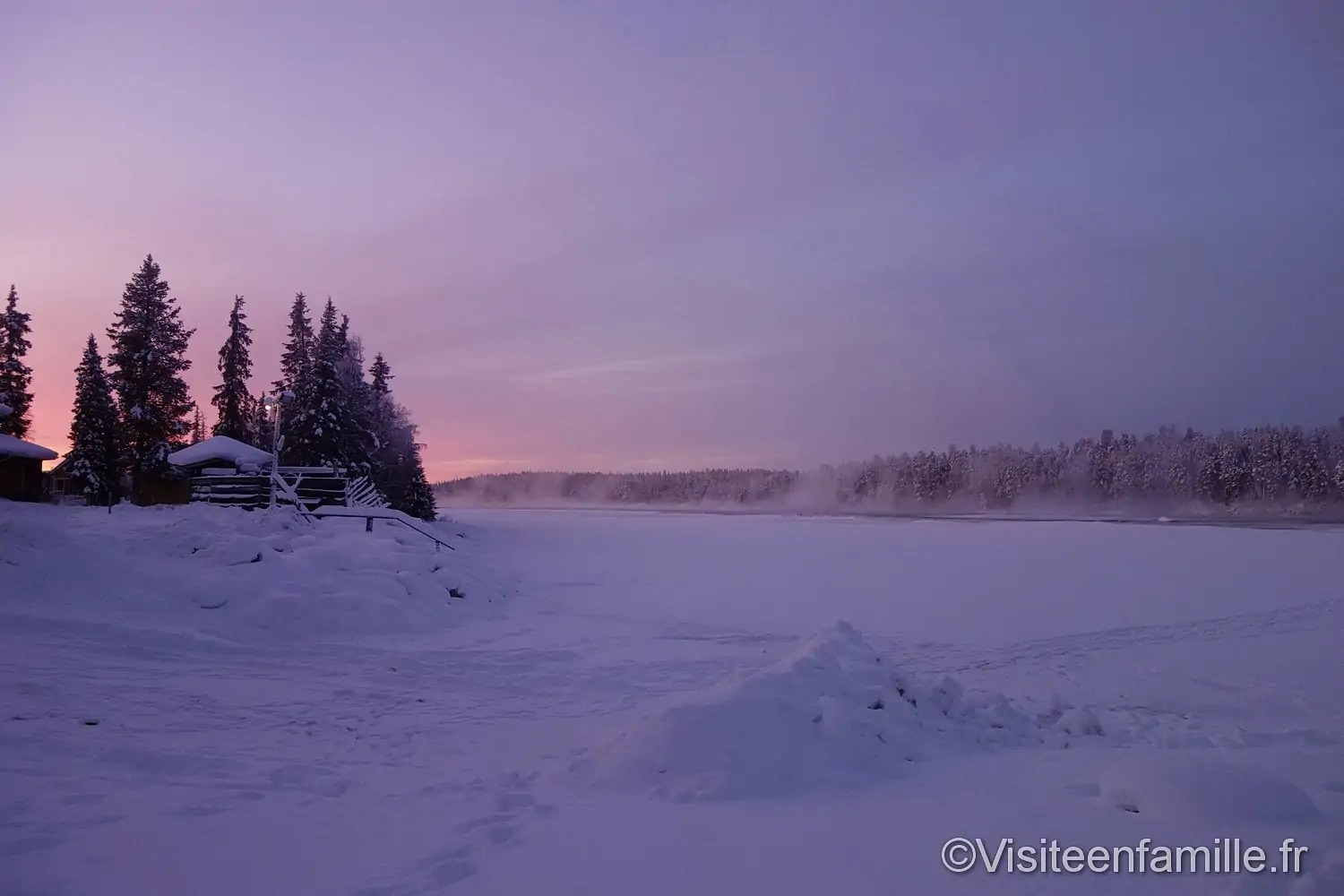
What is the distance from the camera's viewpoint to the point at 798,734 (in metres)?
6.49

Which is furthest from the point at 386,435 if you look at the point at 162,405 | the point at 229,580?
the point at 229,580

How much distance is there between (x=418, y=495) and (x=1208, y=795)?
4792cm

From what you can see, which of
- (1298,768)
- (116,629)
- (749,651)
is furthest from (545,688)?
(1298,768)

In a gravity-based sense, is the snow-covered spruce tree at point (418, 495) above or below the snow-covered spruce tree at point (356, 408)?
below

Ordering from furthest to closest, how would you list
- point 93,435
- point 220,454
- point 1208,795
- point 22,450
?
point 93,435, point 22,450, point 220,454, point 1208,795

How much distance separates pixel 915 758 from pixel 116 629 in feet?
34.2

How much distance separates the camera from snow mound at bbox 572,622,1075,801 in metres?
5.95

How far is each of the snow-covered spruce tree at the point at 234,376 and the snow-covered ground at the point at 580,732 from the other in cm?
3028

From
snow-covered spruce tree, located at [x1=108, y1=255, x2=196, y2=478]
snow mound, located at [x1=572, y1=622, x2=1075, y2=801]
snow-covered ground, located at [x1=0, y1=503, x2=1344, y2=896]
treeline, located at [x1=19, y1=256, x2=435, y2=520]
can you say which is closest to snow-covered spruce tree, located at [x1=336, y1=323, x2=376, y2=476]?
treeline, located at [x1=19, y1=256, x2=435, y2=520]

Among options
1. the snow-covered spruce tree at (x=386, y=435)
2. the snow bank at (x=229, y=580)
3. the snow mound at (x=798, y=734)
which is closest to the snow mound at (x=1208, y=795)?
the snow mound at (x=798, y=734)

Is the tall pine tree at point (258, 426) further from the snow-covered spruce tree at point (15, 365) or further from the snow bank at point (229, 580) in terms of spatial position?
the snow bank at point (229, 580)

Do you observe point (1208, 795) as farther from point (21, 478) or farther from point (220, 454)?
point (21, 478)

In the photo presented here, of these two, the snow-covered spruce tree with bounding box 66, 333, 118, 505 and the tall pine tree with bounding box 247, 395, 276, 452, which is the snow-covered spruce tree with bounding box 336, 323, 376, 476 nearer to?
the tall pine tree with bounding box 247, 395, 276, 452

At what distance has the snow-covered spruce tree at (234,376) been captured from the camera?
44.8 m
